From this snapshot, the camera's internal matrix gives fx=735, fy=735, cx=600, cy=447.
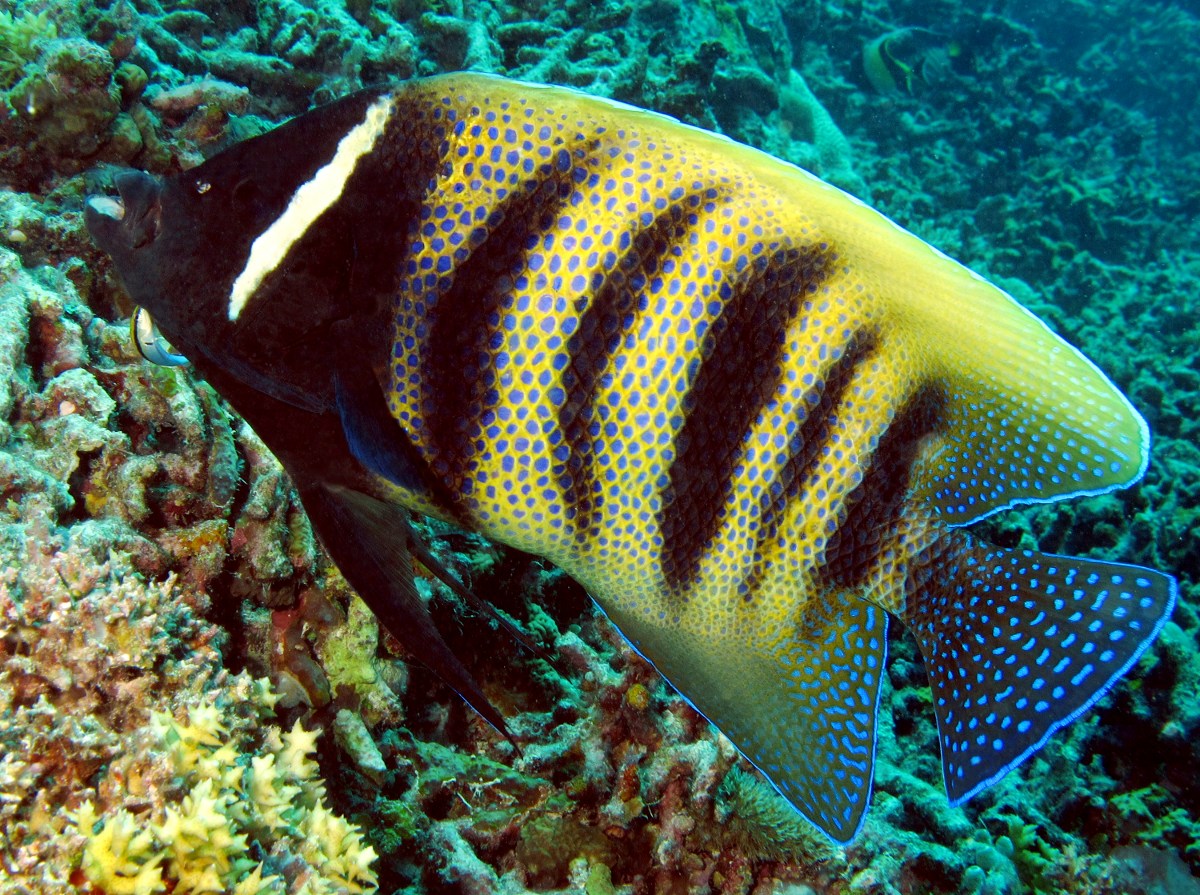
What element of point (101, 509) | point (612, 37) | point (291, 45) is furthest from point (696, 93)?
point (101, 509)

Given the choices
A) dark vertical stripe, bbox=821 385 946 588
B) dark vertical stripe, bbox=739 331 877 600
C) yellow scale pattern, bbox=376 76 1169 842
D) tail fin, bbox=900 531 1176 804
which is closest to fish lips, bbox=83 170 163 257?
yellow scale pattern, bbox=376 76 1169 842

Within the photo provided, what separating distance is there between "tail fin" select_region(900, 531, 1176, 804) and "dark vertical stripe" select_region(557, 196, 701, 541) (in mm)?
778

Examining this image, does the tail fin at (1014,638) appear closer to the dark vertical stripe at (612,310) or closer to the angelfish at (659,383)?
the angelfish at (659,383)

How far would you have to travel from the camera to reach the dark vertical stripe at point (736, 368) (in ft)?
4.79

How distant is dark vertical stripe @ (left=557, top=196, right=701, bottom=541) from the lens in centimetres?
144

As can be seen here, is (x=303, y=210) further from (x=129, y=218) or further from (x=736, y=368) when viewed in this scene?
(x=736, y=368)

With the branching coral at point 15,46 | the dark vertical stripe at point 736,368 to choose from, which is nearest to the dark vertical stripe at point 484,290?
the dark vertical stripe at point 736,368

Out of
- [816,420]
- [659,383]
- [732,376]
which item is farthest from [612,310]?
[816,420]

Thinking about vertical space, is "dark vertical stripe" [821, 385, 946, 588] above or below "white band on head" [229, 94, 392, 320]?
below

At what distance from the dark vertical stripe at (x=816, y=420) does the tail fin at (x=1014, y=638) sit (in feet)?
1.07

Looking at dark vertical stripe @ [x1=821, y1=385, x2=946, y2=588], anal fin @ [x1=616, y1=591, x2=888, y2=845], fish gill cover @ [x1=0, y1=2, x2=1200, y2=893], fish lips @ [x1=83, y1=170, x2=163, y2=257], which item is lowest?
fish gill cover @ [x1=0, y1=2, x2=1200, y2=893]

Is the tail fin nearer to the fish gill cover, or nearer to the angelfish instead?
the angelfish

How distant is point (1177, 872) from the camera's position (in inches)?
145

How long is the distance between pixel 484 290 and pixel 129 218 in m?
0.70
